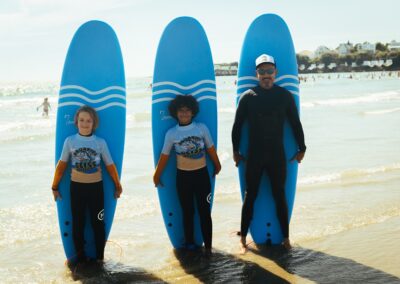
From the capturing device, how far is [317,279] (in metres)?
3.13

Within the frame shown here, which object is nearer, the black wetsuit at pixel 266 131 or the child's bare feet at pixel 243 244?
the black wetsuit at pixel 266 131

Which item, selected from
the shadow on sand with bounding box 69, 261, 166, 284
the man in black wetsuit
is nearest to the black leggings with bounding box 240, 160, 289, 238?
the man in black wetsuit

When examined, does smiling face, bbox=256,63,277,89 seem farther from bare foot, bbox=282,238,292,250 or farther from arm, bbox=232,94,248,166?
bare foot, bbox=282,238,292,250

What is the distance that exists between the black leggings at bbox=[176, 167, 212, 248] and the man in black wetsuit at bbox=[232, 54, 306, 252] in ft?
1.16

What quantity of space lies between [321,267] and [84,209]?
6.17 feet

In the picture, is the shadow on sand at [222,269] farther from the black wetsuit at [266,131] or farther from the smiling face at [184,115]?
the smiling face at [184,115]

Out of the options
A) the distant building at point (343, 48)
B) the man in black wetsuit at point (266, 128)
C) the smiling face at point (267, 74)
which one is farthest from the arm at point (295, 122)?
the distant building at point (343, 48)

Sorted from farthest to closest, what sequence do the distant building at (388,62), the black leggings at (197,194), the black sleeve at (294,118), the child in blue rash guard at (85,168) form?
the distant building at (388,62) → the black sleeve at (294,118) → the black leggings at (197,194) → the child in blue rash guard at (85,168)

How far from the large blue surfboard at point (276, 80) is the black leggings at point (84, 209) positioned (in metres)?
1.33

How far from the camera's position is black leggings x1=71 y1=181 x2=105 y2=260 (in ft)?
11.2

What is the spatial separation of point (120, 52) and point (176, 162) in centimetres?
113

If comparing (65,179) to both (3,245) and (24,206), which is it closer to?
(3,245)

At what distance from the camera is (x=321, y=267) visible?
3.35 m

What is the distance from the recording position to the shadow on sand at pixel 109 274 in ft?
10.8
